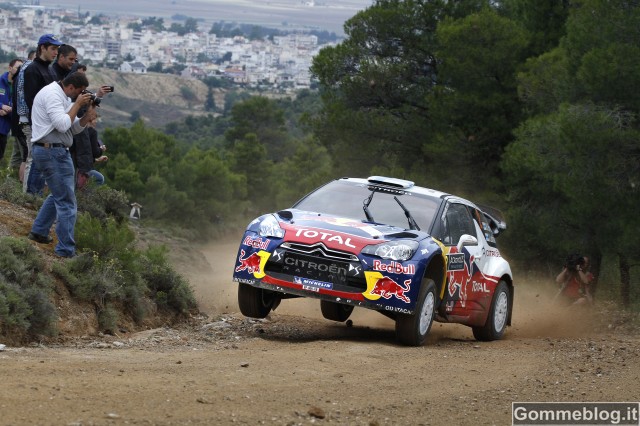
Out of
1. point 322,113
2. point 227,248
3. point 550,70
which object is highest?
point 550,70

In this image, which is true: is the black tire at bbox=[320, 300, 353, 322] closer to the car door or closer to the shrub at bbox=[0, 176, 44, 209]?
the car door

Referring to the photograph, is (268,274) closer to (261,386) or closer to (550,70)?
(261,386)

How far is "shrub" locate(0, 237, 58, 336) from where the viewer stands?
9992 millimetres

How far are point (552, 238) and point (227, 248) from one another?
24640 mm

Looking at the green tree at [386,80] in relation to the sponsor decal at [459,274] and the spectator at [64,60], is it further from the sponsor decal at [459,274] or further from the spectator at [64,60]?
the sponsor decal at [459,274]

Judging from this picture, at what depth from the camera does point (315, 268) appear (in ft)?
36.2

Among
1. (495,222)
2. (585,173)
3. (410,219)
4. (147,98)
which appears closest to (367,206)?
(410,219)

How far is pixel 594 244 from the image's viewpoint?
2478cm

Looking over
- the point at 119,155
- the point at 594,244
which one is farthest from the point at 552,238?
the point at 119,155

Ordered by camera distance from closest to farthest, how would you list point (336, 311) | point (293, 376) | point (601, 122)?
point (293, 376), point (336, 311), point (601, 122)

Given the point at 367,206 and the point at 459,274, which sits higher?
the point at 367,206

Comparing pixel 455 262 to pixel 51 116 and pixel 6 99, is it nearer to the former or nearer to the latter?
pixel 51 116

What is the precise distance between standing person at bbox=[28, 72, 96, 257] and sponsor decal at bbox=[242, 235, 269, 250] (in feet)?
6.60

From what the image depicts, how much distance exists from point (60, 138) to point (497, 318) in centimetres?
573
